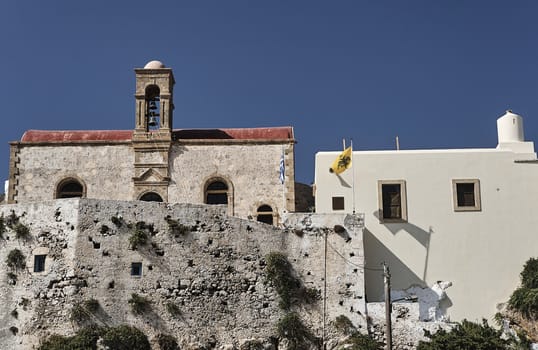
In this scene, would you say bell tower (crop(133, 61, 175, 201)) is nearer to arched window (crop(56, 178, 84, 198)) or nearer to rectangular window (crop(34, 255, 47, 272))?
arched window (crop(56, 178, 84, 198))

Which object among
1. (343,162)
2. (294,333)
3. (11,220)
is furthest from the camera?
(343,162)

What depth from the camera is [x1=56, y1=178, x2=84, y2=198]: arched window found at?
33500mm

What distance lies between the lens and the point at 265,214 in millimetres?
32688

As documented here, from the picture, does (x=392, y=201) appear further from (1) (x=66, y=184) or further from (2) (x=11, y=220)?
(2) (x=11, y=220)

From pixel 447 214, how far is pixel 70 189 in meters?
15.4

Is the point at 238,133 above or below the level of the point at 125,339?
above

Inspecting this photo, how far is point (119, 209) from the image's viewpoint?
2909cm

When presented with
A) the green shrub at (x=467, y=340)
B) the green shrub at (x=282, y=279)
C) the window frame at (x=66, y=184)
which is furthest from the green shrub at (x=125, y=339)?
the green shrub at (x=467, y=340)

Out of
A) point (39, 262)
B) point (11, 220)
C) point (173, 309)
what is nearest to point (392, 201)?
point (173, 309)

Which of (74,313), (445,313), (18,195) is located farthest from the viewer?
(18,195)

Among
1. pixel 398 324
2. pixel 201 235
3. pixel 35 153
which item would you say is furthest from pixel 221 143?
pixel 398 324

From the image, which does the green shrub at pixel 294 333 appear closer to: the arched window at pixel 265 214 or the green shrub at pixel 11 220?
the arched window at pixel 265 214

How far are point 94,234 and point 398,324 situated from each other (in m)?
11.2

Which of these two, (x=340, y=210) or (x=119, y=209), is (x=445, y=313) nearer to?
(x=340, y=210)
